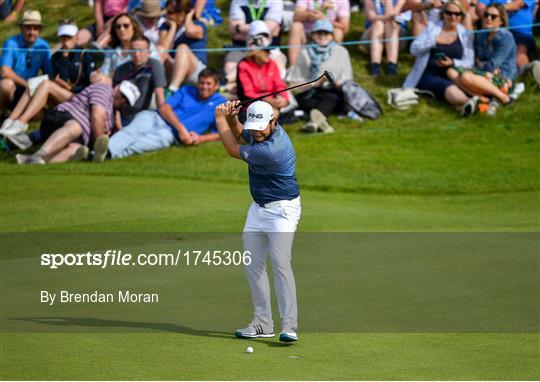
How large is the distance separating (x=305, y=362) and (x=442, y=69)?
40.6 ft

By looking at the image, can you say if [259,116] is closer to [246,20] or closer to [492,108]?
[246,20]

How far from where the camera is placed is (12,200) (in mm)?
15602

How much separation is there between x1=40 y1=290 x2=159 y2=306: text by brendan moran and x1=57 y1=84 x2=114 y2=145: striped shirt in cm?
759

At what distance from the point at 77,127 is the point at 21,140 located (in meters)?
1.17

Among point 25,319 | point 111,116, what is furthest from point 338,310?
point 111,116

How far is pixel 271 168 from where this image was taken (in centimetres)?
866

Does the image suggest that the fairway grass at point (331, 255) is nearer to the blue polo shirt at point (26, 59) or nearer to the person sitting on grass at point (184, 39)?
the blue polo shirt at point (26, 59)

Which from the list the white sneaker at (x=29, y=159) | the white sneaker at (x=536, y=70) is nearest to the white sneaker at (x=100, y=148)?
the white sneaker at (x=29, y=159)

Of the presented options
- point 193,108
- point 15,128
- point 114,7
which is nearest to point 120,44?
point 193,108

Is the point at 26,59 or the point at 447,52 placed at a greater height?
the point at 447,52

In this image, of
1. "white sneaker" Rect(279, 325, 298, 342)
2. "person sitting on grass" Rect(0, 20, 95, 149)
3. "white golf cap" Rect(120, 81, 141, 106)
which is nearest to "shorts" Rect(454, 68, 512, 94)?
"white golf cap" Rect(120, 81, 141, 106)

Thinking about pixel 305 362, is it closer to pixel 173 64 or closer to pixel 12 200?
pixel 12 200

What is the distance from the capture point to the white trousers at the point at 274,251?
8719 millimetres

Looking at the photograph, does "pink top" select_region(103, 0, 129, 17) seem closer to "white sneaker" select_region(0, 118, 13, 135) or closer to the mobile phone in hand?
"white sneaker" select_region(0, 118, 13, 135)
